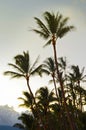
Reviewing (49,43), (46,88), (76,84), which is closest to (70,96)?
(76,84)

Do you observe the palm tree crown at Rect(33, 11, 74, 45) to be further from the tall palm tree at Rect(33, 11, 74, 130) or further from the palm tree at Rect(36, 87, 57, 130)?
the palm tree at Rect(36, 87, 57, 130)

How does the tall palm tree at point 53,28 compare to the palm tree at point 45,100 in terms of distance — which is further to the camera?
the palm tree at point 45,100

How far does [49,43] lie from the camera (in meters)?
26.2

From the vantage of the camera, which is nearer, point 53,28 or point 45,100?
point 53,28

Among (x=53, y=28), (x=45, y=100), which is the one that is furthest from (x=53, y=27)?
(x=45, y=100)

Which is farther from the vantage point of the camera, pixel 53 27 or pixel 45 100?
pixel 45 100

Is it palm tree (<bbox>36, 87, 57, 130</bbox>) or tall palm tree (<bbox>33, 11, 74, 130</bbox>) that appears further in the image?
palm tree (<bbox>36, 87, 57, 130</bbox>)

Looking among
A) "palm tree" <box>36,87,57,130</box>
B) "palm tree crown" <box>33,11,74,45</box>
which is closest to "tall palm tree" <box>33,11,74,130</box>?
"palm tree crown" <box>33,11,74,45</box>

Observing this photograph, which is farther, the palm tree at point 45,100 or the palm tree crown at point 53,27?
the palm tree at point 45,100

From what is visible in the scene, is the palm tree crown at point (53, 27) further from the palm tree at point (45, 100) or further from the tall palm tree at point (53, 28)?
the palm tree at point (45, 100)

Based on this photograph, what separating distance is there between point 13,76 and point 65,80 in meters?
12.3

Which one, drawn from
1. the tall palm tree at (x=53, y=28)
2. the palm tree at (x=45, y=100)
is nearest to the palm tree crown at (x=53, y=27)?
the tall palm tree at (x=53, y=28)

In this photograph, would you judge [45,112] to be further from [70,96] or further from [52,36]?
[52,36]

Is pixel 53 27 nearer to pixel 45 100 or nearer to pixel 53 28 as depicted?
pixel 53 28
